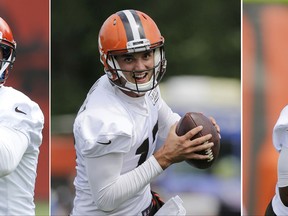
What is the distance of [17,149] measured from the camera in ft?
10.8

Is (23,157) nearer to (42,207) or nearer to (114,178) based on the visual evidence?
(114,178)

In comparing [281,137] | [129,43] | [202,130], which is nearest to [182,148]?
[202,130]

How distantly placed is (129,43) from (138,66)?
13 centimetres

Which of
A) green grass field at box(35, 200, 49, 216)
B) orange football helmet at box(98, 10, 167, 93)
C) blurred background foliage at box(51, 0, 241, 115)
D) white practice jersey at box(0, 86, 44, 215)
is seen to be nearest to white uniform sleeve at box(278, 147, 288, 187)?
orange football helmet at box(98, 10, 167, 93)

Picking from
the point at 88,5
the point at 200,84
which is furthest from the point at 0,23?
the point at 88,5

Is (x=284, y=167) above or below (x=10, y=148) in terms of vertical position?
below

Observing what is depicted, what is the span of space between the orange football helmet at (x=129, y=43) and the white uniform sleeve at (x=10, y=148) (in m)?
0.73

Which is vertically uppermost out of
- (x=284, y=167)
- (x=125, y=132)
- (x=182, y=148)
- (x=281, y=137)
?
(x=125, y=132)

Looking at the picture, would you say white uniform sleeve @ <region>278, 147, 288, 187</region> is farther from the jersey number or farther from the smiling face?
the smiling face

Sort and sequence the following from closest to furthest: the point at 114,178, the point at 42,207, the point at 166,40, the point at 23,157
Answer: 1. the point at 23,157
2. the point at 114,178
3. the point at 42,207
4. the point at 166,40

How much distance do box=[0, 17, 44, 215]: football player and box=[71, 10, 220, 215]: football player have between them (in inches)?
10.9

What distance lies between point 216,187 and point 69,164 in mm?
1652

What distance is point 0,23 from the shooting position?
3.71m

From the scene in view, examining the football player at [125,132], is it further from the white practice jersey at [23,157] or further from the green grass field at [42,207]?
the green grass field at [42,207]
